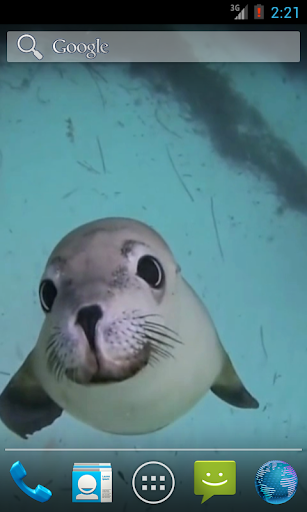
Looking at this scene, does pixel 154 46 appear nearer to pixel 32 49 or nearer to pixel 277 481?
pixel 32 49

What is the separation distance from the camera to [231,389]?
90 centimetres

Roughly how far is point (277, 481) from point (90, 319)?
17.8 inches

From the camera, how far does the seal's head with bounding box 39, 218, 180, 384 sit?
86cm

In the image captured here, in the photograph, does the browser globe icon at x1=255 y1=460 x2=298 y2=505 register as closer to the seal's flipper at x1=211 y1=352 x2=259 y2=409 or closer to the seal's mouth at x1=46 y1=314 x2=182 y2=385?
the seal's flipper at x1=211 y1=352 x2=259 y2=409

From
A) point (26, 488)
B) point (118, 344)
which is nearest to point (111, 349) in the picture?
point (118, 344)

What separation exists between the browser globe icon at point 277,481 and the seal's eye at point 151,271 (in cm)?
39

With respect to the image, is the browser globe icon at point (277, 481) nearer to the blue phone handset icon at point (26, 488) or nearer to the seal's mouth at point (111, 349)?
the seal's mouth at point (111, 349)

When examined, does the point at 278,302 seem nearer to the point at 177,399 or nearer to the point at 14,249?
the point at 177,399

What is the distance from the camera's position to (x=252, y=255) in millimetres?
916

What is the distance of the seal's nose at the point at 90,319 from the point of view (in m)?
0.86

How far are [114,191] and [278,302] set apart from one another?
1.20ft
